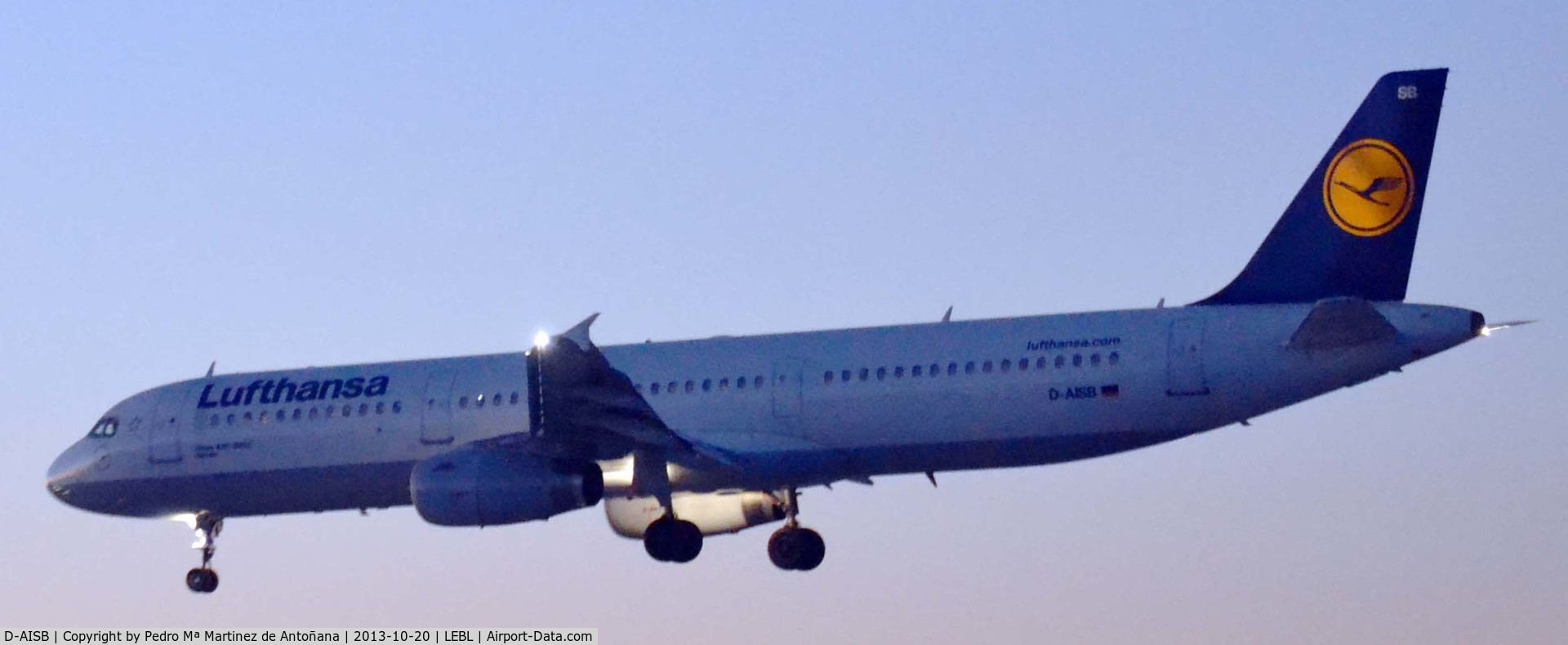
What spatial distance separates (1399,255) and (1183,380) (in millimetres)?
2984

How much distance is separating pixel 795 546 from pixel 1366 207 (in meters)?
9.92

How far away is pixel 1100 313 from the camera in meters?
31.4

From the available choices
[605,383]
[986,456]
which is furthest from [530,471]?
[986,456]

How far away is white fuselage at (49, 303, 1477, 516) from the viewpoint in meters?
29.9

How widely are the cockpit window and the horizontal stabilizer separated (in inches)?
704

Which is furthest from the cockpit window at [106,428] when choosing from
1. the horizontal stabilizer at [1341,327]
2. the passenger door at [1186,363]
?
the horizontal stabilizer at [1341,327]

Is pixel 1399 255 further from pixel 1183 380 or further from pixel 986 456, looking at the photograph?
pixel 986 456

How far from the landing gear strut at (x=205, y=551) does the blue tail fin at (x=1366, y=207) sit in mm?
15711

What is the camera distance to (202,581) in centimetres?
3622

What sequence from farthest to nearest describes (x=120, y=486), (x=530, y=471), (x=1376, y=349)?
(x=120, y=486) → (x=530, y=471) → (x=1376, y=349)

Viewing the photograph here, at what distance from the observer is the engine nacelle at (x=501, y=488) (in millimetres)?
30828

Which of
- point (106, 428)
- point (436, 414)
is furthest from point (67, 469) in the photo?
point (436, 414)

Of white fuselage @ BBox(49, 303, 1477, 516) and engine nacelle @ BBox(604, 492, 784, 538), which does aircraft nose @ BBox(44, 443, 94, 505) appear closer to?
white fuselage @ BBox(49, 303, 1477, 516)

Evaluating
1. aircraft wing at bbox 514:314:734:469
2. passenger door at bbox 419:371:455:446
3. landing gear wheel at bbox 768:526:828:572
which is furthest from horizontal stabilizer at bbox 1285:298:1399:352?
passenger door at bbox 419:371:455:446
